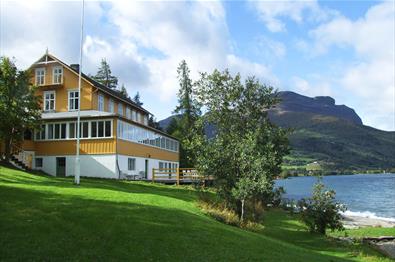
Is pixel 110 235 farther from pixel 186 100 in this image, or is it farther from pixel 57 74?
pixel 186 100

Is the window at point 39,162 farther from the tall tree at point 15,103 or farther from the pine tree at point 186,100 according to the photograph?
the pine tree at point 186,100

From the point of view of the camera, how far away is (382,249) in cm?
2166

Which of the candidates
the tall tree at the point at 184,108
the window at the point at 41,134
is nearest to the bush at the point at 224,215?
the window at the point at 41,134

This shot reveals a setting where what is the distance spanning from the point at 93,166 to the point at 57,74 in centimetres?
1281

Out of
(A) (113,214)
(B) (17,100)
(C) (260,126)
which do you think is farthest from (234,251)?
(B) (17,100)

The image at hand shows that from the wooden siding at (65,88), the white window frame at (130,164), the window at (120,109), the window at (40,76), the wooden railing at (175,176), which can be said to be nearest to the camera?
the white window frame at (130,164)

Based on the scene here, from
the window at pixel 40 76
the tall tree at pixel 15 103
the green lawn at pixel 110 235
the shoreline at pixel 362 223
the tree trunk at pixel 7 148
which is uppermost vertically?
the window at pixel 40 76

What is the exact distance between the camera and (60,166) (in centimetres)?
4416

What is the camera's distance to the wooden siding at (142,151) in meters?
43.4

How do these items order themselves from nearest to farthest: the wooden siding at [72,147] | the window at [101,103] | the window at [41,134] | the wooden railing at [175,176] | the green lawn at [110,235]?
the green lawn at [110,235], the wooden siding at [72,147], the window at [41,134], the wooden railing at [175,176], the window at [101,103]

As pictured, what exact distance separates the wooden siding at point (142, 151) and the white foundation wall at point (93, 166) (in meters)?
1.48

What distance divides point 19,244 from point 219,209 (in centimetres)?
1458

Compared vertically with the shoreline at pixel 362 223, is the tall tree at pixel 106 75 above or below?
above

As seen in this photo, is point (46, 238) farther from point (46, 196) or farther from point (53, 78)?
point (53, 78)
